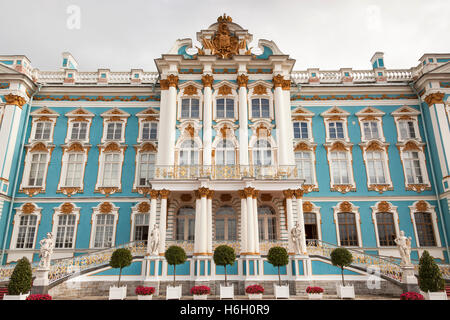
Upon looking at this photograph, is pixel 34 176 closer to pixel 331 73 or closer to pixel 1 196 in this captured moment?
pixel 1 196

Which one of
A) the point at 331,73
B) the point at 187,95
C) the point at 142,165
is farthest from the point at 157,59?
the point at 331,73

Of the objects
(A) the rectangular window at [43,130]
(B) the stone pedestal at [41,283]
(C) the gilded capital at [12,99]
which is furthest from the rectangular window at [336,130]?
(C) the gilded capital at [12,99]

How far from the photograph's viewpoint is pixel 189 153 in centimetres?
2136

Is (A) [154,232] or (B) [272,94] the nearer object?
(A) [154,232]

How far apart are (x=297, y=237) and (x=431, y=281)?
6313 millimetres

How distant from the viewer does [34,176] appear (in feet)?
75.0

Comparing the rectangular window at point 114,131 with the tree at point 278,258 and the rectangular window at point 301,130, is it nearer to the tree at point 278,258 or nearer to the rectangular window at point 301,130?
the rectangular window at point 301,130

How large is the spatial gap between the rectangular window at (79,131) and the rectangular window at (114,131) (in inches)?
67.8

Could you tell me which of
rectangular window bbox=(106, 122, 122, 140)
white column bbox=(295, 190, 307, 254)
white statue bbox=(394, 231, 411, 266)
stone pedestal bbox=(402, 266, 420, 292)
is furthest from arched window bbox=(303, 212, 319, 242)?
rectangular window bbox=(106, 122, 122, 140)

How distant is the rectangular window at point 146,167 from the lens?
2288 cm

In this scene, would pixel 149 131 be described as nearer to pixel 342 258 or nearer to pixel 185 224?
pixel 185 224

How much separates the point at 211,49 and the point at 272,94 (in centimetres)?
539

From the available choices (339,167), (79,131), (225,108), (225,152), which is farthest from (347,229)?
(79,131)

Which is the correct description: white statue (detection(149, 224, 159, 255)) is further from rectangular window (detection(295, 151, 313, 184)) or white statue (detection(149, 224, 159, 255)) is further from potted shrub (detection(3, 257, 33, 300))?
rectangular window (detection(295, 151, 313, 184))
